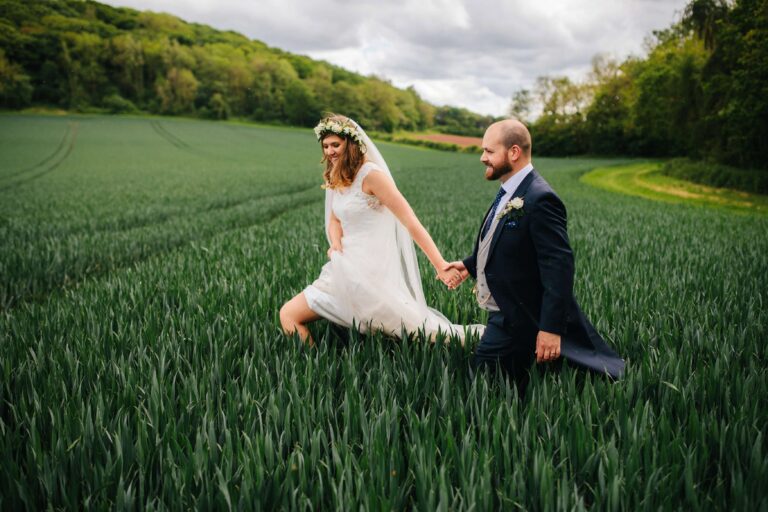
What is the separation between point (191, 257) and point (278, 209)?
865 centimetres

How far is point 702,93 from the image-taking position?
91.8 feet

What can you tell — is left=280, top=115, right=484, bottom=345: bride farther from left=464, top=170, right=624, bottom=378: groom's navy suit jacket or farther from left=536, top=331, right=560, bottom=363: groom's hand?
left=536, top=331, right=560, bottom=363: groom's hand

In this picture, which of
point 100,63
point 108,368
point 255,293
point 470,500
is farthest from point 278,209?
point 100,63

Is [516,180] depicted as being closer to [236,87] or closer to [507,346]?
[507,346]

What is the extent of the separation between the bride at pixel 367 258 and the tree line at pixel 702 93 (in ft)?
73.8

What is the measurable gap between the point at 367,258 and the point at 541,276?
1151mm

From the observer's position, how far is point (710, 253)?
6461mm

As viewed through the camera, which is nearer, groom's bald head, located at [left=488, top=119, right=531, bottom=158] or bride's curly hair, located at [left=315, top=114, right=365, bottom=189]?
groom's bald head, located at [left=488, top=119, right=531, bottom=158]

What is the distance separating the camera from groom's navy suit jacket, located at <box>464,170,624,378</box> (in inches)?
85.5

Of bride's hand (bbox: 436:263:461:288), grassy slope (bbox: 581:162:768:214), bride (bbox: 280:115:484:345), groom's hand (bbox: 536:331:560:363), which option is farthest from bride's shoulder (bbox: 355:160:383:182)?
grassy slope (bbox: 581:162:768:214)

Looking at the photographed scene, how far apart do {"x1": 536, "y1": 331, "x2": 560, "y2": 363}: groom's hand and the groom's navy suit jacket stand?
0.03m

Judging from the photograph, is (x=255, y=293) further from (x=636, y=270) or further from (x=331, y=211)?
(x=636, y=270)

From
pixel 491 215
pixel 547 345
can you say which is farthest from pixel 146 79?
pixel 547 345

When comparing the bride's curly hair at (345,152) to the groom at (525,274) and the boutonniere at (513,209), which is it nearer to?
the groom at (525,274)
